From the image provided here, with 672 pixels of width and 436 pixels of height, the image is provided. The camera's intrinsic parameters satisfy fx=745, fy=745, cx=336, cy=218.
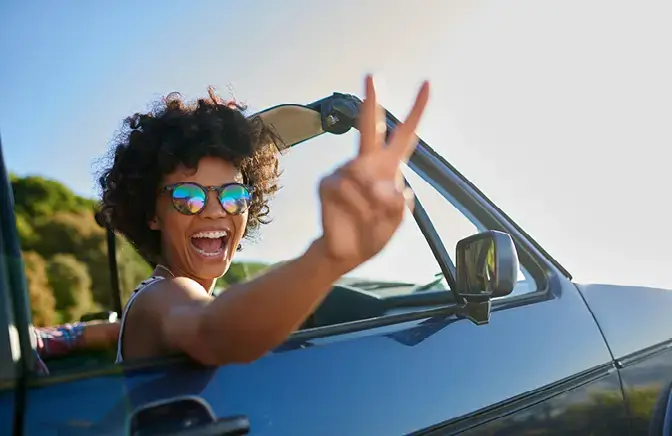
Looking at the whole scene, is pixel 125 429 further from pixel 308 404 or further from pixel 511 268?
pixel 511 268

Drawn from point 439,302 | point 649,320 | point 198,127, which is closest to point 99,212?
point 198,127

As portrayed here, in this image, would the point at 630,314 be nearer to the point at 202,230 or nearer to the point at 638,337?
the point at 638,337

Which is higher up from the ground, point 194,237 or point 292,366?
point 194,237

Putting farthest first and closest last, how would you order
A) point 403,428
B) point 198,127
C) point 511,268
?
point 198,127 < point 511,268 < point 403,428

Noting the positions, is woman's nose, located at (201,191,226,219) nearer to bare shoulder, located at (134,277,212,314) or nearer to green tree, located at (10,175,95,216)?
bare shoulder, located at (134,277,212,314)

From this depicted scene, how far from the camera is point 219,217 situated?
176 cm

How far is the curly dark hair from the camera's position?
1865mm

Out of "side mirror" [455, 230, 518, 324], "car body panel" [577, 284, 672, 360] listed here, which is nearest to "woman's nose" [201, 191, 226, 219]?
"side mirror" [455, 230, 518, 324]

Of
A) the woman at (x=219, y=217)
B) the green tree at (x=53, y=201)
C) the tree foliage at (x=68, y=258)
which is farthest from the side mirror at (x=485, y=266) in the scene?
the green tree at (x=53, y=201)

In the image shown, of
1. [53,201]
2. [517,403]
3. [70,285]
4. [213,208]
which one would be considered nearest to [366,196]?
[213,208]

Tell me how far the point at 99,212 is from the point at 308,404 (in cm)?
129

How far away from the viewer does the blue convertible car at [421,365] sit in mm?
1153

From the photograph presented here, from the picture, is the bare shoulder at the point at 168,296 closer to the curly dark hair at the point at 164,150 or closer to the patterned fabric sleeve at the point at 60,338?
the curly dark hair at the point at 164,150

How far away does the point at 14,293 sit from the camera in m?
1.11
